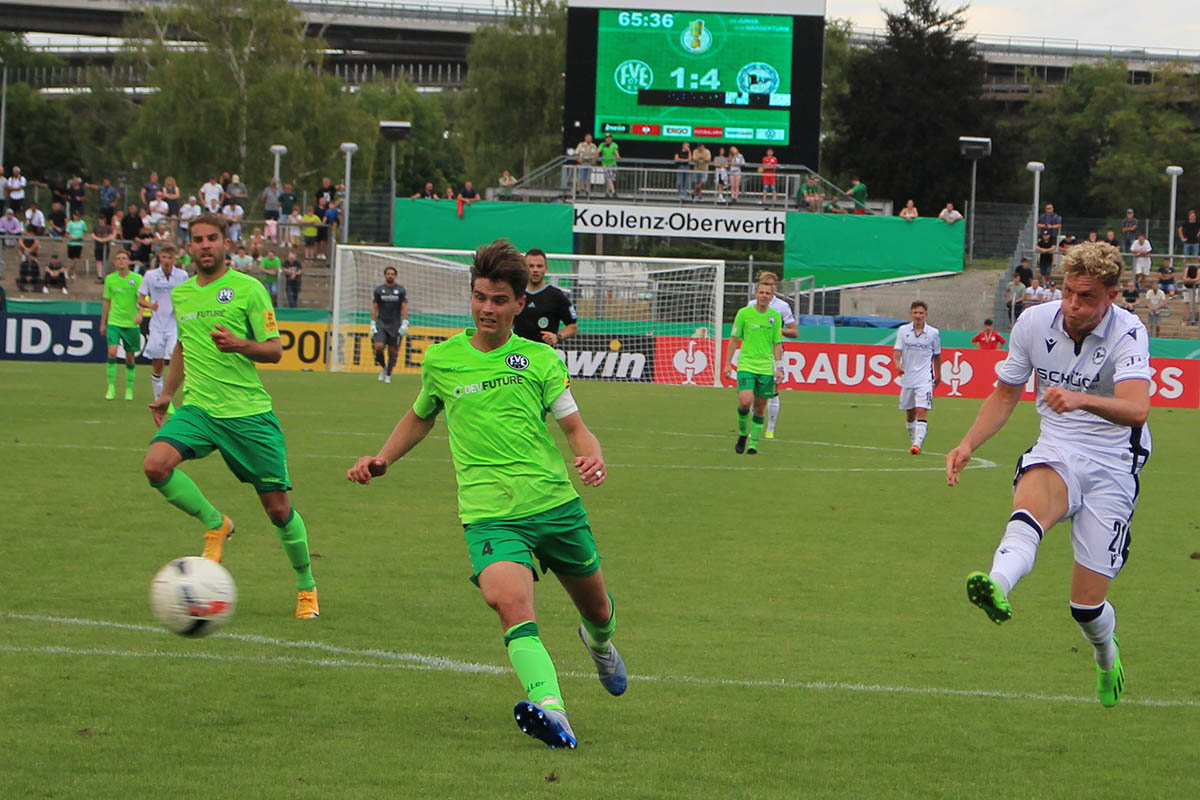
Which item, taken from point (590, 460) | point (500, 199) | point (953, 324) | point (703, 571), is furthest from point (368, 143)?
point (590, 460)

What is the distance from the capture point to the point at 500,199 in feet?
150

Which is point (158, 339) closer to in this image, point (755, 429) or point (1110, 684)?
point (755, 429)

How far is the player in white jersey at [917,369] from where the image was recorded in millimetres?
20203

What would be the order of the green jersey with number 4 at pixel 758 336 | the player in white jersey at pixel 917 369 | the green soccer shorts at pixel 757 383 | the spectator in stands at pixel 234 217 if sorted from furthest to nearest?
1. the spectator in stands at pixel 234 217
2. the player in white jersey at pixel 917 369
3. the green jersey with number 4 at pixel 758 336
4. the green soccer shorts at pixel 757 383

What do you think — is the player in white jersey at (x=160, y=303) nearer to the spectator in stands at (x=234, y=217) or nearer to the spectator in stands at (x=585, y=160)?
the spectator in stands at (x=234, y=217)

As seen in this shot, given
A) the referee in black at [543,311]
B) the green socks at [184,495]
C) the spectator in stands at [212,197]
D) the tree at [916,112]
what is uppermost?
the tree at [916,112]

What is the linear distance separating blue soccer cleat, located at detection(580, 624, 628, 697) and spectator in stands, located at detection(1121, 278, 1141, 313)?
31.9 metres

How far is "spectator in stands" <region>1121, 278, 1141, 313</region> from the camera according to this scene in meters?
36.8

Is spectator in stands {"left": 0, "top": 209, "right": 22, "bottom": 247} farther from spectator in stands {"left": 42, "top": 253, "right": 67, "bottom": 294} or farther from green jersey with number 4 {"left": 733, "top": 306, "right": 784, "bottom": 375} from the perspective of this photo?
green jersey with number 4 {"left": 733, "top": 306, "right": 784, "bottom": 375}

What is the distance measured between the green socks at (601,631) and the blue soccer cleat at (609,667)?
21 mm

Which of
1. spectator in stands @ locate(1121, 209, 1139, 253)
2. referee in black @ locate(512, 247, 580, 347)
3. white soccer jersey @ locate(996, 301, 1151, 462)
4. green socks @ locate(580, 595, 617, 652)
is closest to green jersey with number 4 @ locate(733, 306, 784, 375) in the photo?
referee in black @ locate(512, 247, 580, 347)

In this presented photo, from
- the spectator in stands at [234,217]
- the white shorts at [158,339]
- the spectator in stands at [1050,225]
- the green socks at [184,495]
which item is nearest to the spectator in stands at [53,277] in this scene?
the spectator in stands at [234,217]

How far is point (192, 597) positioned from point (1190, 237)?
130 feet

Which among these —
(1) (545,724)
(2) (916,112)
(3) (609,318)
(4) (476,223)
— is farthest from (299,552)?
(2) (916,112)
